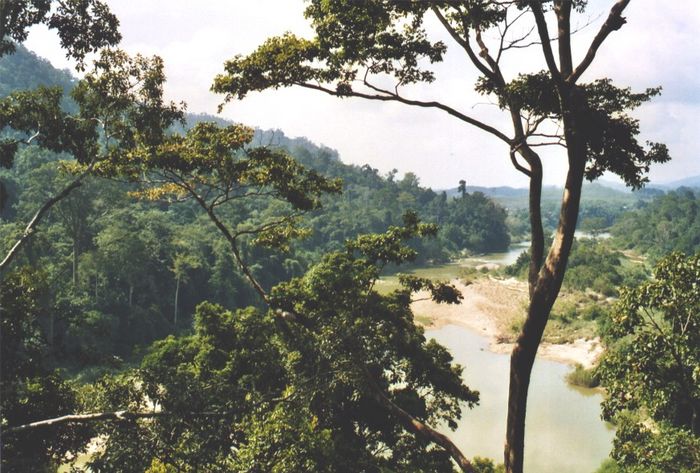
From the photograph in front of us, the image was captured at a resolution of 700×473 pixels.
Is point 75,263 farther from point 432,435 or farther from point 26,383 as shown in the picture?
point 432,435

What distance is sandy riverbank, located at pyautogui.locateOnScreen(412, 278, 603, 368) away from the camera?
99.0 feet

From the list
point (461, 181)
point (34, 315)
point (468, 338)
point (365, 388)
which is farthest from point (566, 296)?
point (461, 181)

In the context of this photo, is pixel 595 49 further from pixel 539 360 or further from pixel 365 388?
pixel 539 360

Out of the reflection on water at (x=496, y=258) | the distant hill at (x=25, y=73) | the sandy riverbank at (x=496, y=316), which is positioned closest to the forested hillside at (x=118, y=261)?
the sandy riverbank at (x=496, y=316)

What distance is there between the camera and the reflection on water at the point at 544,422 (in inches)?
666

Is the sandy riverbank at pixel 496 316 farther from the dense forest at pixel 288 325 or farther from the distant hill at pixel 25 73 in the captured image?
the distant hill at pixel 25 73

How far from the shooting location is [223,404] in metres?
6.20

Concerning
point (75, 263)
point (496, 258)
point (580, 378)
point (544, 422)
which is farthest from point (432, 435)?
point (496, 258)

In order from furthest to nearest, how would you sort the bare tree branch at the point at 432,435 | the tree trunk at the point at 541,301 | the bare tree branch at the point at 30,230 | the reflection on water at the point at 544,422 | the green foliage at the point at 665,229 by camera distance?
the green foliage at the point at 665,229 < the reflection on water at the point at 544,422 < the bare tree branch at the point at 30,230 < the bare tree branch at the point at 432,435 < the tree trunk at the point at 541,301

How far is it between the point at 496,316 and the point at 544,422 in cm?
1923

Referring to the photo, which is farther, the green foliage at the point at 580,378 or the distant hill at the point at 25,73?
the distant hill at the point at 25,73

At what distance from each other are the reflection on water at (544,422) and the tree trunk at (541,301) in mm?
12301

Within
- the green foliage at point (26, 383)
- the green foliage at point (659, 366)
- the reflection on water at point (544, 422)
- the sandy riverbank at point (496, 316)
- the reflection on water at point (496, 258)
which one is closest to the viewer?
the green foliage at point (26, 383)

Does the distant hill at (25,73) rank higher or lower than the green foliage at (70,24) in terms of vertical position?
higher
